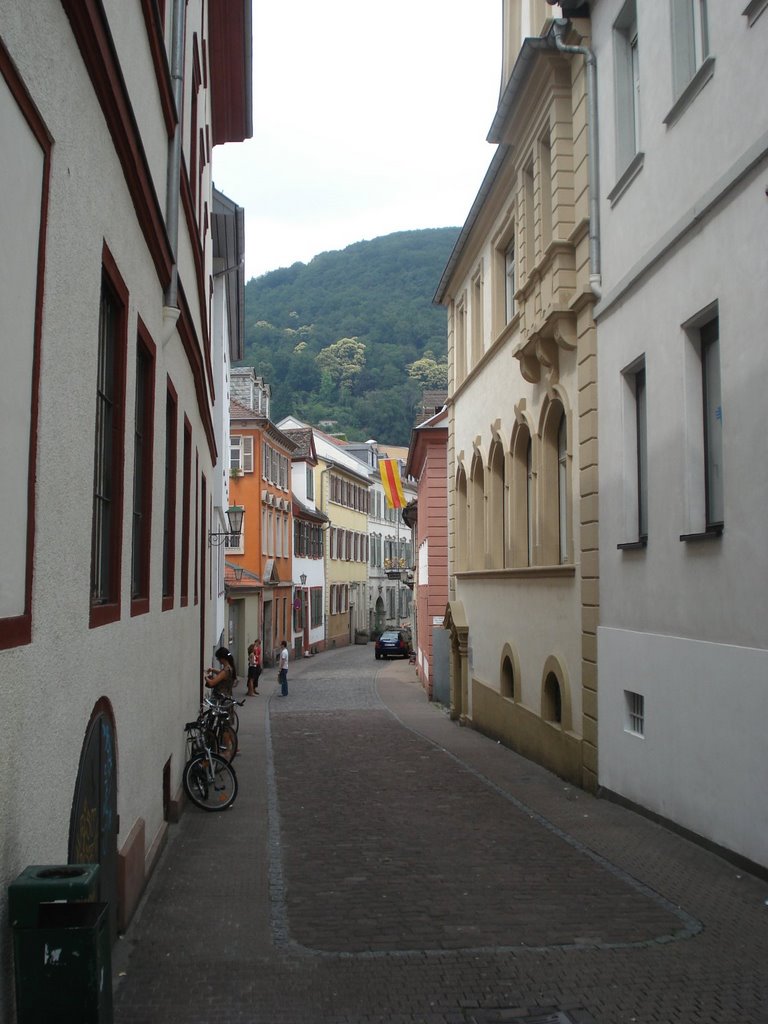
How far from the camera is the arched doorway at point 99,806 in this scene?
510 cm

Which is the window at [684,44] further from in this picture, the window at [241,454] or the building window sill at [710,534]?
the window at [241,454]

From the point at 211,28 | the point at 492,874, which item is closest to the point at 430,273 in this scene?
the point at 211,28

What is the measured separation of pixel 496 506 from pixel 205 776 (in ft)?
32.3

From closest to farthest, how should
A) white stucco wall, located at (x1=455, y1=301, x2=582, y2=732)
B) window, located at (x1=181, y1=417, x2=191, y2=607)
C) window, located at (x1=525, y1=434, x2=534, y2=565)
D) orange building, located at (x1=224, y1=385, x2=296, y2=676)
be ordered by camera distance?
1. window, located at (x1=181, y1=417, x2=191, y2=607)
2. white stucco wall, located at (x1=455, y1=301, x2=582, y2=732)
3. window, located at (x1=525, y1=434, x2=534, y2=565)
4. orange building, located at (x1=224, y1=385, x2=296, y2=676)

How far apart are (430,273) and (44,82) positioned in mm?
136502

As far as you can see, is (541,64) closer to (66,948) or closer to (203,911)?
(203,911)

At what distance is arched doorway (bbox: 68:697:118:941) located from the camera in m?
5.10

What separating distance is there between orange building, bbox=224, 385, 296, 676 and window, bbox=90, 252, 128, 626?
30803 millimetres

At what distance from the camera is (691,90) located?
9648 mm

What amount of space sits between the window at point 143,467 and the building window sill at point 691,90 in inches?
217

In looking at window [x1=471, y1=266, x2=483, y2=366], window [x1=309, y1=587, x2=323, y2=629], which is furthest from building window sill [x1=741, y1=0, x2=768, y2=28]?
window [x1=309, y1=587, x2=323, y2=629]

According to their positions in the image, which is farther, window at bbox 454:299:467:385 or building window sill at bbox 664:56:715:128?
window at bbox 454:299:467:385

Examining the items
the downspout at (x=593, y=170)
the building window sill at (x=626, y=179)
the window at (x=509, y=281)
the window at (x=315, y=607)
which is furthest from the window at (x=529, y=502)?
the window at (x=315, y=607)

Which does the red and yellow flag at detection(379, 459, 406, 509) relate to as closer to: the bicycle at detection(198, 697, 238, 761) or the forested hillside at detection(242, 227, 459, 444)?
the bicycle at detection(198, 697, 238, 761)
